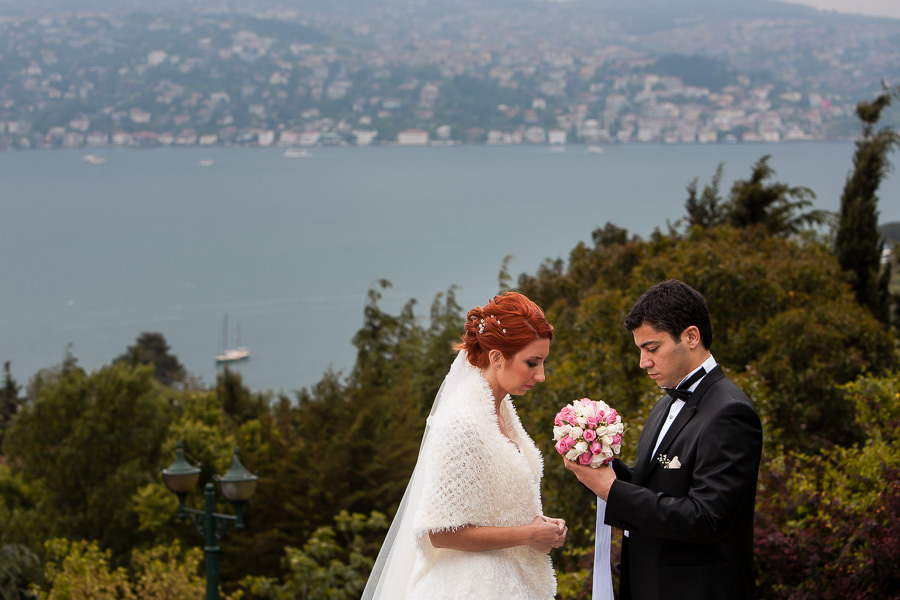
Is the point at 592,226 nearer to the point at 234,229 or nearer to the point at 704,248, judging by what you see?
the point at 234,229

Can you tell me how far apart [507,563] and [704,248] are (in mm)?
12714

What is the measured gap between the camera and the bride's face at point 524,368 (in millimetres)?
3502

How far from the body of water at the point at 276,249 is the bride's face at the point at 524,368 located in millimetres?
70926

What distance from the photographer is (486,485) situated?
3.41 metres

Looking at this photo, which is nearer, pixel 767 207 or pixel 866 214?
pixel 866 214

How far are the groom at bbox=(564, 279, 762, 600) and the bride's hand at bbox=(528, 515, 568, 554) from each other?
0.24 meters

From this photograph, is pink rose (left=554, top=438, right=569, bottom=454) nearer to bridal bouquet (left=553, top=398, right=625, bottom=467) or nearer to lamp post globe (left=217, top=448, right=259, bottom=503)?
bridal bouquet (left=553, top=398, right=625, bottom=467)

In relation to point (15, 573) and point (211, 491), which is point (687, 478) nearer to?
point (211, 491)

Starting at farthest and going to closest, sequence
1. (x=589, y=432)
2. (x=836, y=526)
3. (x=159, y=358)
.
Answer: (x=159, y=358)
(x=836, y=526)
(x=589, y=432)

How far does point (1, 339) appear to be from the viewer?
89.0 meters

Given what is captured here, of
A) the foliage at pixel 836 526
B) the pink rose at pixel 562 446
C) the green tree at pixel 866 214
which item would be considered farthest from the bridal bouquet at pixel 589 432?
the green tree at pixel 866 214

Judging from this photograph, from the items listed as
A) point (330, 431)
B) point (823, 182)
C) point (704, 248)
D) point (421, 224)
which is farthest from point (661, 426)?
point (823, 182)

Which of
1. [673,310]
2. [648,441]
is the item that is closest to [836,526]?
[648,441]

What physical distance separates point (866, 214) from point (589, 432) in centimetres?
1840
